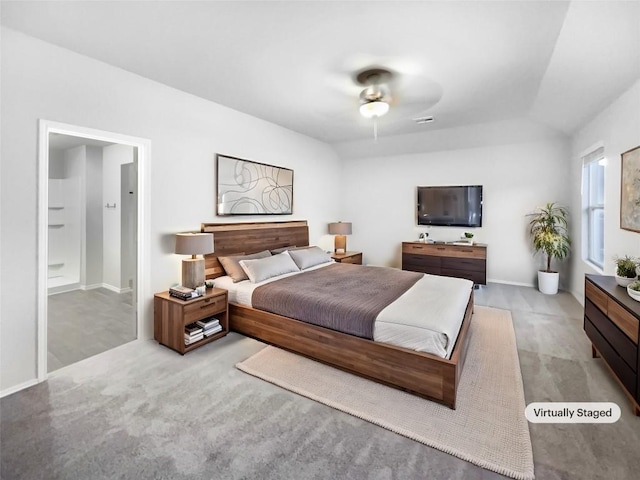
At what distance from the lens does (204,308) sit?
3.14 metres

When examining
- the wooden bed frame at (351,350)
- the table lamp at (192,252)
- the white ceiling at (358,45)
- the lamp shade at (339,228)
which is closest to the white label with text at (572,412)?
the wooden bed frame at (351,350)

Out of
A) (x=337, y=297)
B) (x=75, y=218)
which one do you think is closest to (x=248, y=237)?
(x=337, y=297)

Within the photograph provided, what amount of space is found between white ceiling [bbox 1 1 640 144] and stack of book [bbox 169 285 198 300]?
2190 millimetres

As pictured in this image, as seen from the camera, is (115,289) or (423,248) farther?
(423,248)

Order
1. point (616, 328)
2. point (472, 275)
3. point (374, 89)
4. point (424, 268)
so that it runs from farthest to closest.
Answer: point (424, 268) → point (472, 275) → point (374, 89) → point (616, 328)

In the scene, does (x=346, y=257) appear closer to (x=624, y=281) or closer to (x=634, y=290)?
(x=624, y=281)

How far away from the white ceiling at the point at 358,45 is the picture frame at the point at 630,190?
2.34 feet

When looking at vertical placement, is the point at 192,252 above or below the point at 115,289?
above

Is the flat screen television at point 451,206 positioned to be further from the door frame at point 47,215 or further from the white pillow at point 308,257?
the door frame at point 47,215

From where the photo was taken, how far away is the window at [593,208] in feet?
13.3

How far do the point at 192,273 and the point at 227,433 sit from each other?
1.81 meters

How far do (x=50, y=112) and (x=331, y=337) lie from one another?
3031 mm

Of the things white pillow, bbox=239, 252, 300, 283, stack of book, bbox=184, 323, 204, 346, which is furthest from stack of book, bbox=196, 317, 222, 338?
white pillow, bbox=239, 252, 300, 283

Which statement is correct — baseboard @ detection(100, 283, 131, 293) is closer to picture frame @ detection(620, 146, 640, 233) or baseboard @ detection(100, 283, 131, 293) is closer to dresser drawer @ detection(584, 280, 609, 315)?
dresser drawer @ detection(584, 280, 609, 315)
